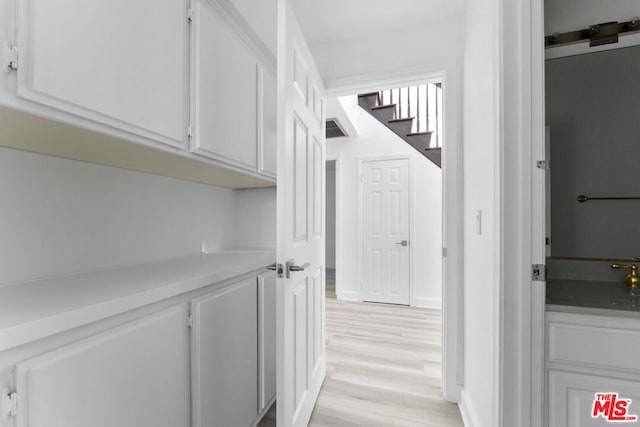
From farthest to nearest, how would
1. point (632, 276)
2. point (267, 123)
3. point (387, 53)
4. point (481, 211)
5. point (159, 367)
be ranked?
point (387, 53) → point (267, 123) → point (481, 211) → point (632, 276) → point (159, 367)

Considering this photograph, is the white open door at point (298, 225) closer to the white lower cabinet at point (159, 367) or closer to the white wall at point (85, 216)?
the white lower cabinet at point (159, 367)

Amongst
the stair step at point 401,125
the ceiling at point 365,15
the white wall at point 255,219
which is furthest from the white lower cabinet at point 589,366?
the stair step at point 401,125

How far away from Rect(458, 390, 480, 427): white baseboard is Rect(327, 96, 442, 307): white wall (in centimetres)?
210

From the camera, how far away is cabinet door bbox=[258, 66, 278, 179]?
1854 mm

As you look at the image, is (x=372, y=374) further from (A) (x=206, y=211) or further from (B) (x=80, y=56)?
(B) (x=80, y=56)

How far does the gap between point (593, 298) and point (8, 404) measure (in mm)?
1759

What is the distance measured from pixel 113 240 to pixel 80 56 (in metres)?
0.76

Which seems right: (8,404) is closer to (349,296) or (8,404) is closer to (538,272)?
(538,272)

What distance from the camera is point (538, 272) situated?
3.58 ft

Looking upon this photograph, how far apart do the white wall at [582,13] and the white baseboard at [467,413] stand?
2.00m

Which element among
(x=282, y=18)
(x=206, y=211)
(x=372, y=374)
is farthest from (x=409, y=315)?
(x=282, y=18)

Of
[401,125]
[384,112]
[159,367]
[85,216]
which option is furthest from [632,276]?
[384,112]

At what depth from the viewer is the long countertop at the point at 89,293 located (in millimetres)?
677

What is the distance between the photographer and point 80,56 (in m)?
0.85
